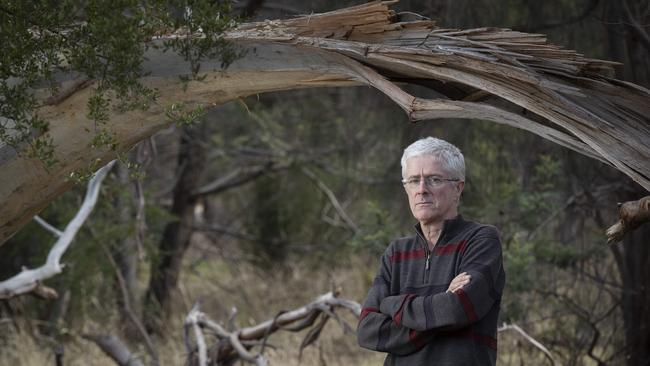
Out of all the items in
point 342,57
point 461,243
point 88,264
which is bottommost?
point 88,264

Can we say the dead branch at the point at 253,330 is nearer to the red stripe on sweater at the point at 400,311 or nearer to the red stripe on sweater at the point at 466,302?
the red stripe on sweater at the point at 400,311

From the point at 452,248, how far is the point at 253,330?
3280mm

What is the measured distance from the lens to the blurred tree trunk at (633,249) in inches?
257

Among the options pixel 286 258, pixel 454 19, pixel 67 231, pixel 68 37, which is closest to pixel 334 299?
pixel 67 231

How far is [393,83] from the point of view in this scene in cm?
427

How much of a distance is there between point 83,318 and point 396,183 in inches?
147

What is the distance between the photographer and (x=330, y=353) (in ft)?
32.2

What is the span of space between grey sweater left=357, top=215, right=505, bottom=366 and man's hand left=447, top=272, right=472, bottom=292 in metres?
0.02

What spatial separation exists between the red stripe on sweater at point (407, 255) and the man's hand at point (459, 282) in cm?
22

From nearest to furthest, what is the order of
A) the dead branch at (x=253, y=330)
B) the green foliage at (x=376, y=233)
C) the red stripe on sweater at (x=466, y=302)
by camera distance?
the red stripe on sweater at (x=466, y=302) < the dead branch at (x=253, y=330) < the green foliage at (x=376, y=233)

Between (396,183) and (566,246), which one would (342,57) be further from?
(396,183)

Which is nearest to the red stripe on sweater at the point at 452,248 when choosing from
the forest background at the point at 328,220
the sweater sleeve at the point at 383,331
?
the sweater sleeve at the point at 383,331

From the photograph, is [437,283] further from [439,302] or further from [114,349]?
[114,349]

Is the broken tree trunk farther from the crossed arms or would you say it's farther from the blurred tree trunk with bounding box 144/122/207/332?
the blurred tree trunk with bounding box 144/122/207/332
